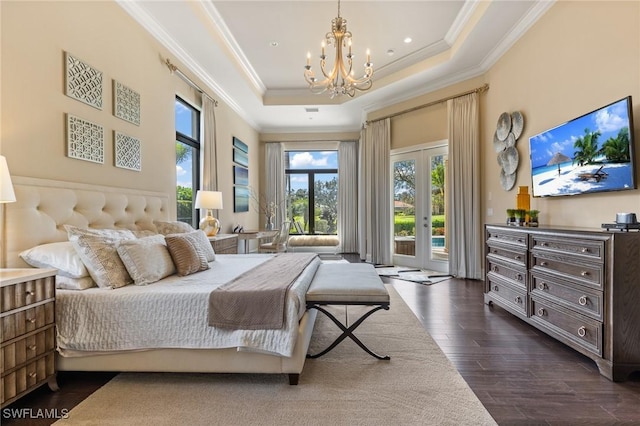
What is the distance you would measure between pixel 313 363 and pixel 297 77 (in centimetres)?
496

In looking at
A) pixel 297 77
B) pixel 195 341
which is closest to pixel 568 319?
pixel 195 341

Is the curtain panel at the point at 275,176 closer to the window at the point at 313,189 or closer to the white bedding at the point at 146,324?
the window at the point at 313,189

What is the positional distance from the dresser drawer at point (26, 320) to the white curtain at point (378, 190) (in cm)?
542

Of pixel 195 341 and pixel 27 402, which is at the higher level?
pixel 195 341

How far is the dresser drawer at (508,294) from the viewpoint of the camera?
2.98m

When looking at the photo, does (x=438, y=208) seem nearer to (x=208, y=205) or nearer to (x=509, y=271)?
(x=509, y=271)

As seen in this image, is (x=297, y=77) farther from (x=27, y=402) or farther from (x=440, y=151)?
(x=27, y=402)

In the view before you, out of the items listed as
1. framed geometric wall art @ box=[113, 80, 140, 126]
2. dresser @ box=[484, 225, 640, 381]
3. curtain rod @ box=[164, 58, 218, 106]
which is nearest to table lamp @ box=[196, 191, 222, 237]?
framed geometric wall art @ box=[113, 80, 140, 126]

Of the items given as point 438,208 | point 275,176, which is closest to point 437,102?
point 438,208

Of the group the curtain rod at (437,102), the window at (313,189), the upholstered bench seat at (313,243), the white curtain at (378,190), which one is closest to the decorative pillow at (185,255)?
the white curtain at (378,190)

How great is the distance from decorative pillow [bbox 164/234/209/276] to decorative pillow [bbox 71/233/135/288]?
42 cm

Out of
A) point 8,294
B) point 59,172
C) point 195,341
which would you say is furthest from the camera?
point 59,172

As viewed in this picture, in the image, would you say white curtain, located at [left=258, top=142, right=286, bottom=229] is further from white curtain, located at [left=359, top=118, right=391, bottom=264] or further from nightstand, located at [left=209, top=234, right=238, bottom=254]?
nightstand, located at [left=209, top=234, right=238, bottom=254]

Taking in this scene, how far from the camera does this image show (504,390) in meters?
1.97
